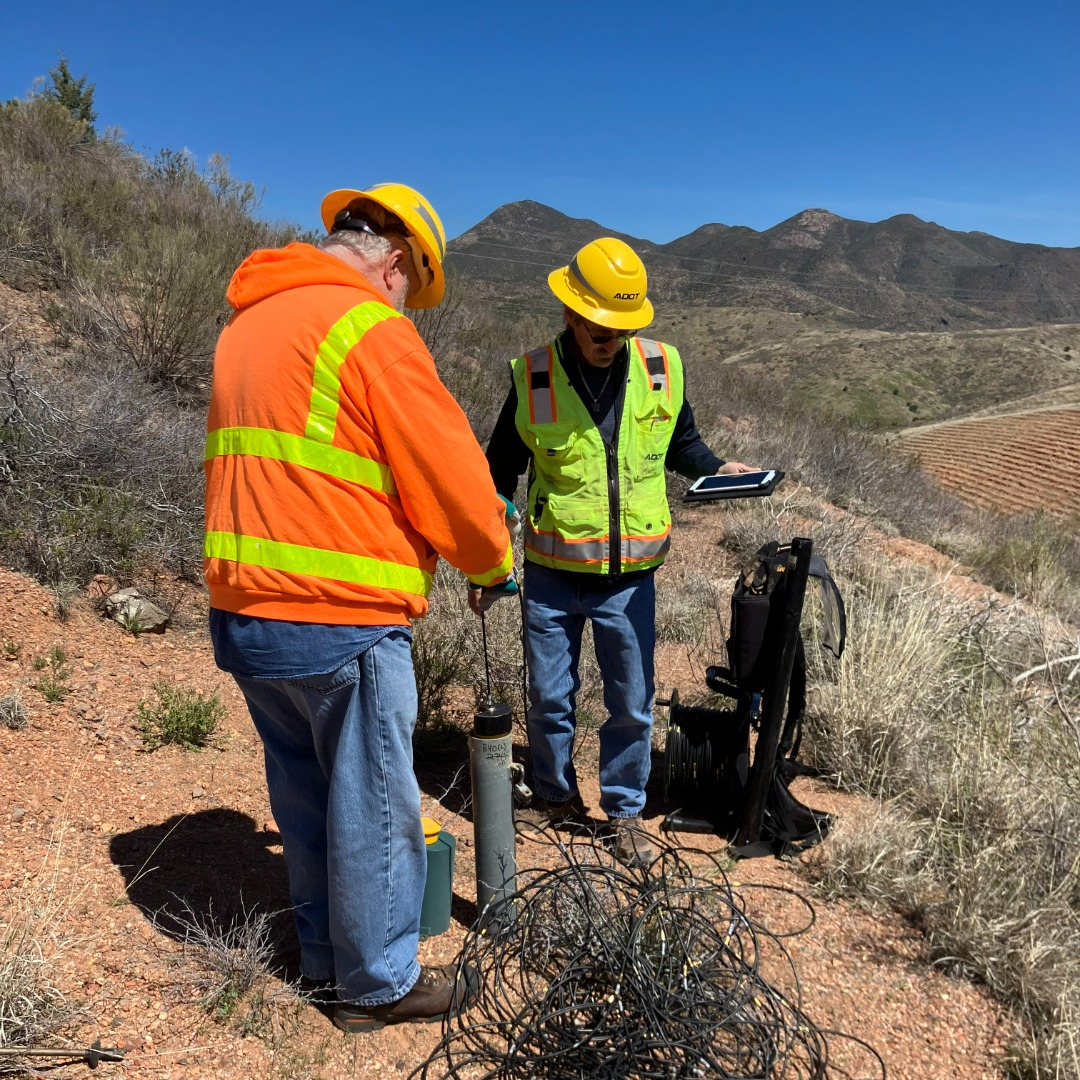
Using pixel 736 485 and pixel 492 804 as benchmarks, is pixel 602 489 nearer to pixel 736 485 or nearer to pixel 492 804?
pixel 736 485

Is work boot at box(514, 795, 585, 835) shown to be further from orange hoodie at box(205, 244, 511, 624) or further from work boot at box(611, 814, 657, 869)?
orange hoodie at box(205, 244, 511, 624)

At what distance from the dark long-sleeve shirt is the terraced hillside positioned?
14421 millimetres

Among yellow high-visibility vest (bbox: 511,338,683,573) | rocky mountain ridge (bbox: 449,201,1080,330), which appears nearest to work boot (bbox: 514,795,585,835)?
yellow high-visibility vest (bbox: 511,338,683,573)

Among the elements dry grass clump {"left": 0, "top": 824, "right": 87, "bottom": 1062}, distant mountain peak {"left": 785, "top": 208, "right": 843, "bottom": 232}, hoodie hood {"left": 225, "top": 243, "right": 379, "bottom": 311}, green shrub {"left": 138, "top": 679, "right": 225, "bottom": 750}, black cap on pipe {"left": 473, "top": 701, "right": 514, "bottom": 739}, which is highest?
distant mountain peak {"left": 785, "top": 208, "right": 843, "bottom": 232}

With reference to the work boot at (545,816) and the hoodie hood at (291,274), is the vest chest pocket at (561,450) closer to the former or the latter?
the hoodie hood at (291,274)

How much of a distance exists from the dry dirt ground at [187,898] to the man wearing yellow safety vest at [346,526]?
0.36 metres

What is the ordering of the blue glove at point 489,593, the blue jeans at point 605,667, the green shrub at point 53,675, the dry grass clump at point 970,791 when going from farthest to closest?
1. the green shrub at point 53,675
2. the blue jeans at point 605,667
3. the dry grass clump at point 970,791
4. the blue glove at point 489,593

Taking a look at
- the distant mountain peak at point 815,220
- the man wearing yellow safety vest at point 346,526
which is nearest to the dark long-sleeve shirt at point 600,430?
the man wearing yellow safety vest at point 346,526

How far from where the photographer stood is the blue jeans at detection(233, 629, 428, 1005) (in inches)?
77.7

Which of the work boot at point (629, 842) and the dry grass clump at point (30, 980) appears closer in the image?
the dry grass clump at point (30, 980)

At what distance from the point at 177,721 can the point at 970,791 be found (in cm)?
316

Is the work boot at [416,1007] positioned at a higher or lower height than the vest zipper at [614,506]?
lower

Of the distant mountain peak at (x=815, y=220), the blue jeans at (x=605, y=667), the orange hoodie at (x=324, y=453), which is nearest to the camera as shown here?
the orange hoodie at (x=324, y=453)

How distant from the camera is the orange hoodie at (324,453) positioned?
6.00 feet
